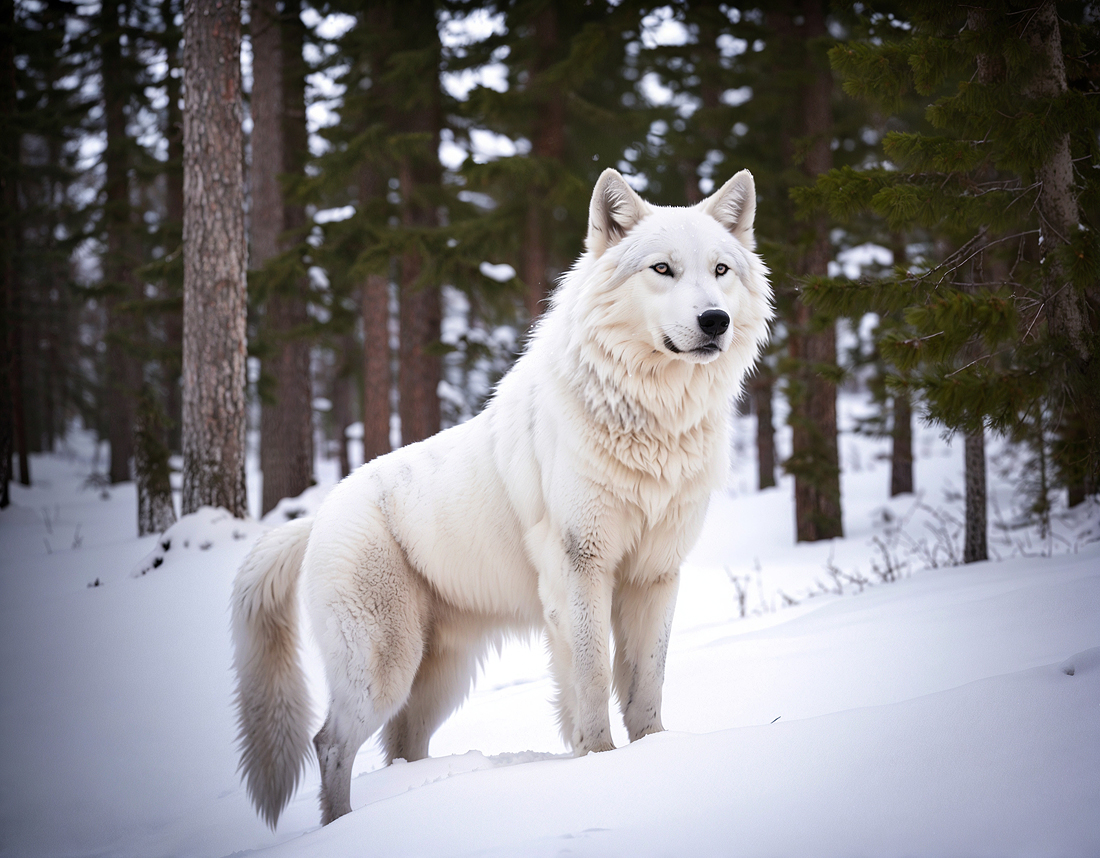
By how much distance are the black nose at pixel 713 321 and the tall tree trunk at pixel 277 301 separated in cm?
873

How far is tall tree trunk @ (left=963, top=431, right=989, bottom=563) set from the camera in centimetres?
573

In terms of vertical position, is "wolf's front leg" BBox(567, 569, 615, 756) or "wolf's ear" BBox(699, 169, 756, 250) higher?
"wolf's ear" BBox(699, 169, 756, 250)

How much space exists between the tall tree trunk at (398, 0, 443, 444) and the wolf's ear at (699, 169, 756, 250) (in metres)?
7.84

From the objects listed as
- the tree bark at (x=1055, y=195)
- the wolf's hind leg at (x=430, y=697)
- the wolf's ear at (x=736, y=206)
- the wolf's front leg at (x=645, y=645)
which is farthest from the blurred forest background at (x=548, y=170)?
the wolf's hind leg at (x=430, y=697)

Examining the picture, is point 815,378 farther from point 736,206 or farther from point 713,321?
point 713,321

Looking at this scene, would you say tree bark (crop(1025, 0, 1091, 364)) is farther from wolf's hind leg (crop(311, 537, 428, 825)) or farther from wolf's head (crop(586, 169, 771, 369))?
wolf's hind leg (crop(311, 537, 428, 825))

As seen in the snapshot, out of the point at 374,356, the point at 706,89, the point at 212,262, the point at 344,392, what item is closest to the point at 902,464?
the point at 706,89

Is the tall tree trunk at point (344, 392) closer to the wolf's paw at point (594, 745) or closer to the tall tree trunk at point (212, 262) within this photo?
the tall tree trunk at point (212, 262)

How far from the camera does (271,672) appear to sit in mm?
3234

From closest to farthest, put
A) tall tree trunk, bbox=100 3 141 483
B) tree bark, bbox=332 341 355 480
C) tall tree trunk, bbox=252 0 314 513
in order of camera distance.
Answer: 1. tall tree trunk, bbox=252 0 314 513
2. tall tree trunk, bbox=100 3 141 483
3. tree bark, bbox=332 341 355 480

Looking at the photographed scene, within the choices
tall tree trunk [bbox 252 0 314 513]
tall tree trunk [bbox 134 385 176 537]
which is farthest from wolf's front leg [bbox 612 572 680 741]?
tall tree trunk [bbox 252 0 314 513]

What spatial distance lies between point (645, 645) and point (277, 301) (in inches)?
383

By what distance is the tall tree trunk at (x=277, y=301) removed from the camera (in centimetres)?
1044

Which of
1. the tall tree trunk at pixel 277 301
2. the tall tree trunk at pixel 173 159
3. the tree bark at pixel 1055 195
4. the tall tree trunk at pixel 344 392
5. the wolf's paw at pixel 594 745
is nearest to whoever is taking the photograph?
the wolf's paw at pixel 594 745
